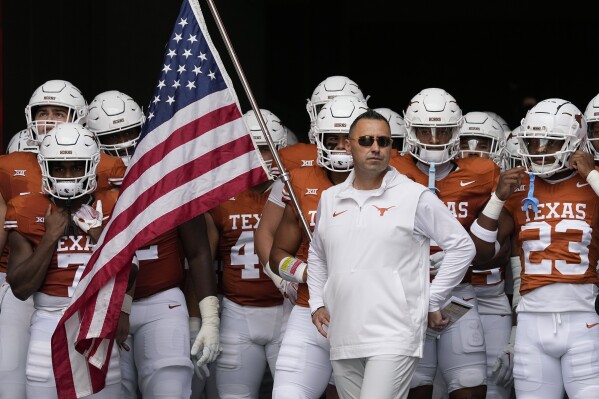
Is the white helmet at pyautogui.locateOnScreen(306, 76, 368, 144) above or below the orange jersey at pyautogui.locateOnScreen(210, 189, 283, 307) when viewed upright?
above

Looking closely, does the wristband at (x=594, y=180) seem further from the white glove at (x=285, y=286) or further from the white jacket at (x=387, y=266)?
the white glove at (x=285, y=286)

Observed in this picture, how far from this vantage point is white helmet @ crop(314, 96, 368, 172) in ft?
25.0

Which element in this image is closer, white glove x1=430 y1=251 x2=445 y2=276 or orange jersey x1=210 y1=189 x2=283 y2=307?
white glove x1=430 y1=251 x2=445 y2=276

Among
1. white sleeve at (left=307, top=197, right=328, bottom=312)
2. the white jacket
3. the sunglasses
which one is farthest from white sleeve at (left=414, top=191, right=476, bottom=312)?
white sleeve at (left=307, top=197, right=328, bottom=312)

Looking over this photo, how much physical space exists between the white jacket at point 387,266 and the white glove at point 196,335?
1544 millimetres

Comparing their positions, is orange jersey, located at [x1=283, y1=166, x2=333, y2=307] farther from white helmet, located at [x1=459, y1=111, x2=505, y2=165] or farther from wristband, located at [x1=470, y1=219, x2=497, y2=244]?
white helmet, located at [x1=459, y1=111, x2=505, y2=165]

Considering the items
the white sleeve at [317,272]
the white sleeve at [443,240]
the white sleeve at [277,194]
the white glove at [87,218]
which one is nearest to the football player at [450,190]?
the white sleeve at [277,194]

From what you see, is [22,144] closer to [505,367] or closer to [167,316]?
[167,316]

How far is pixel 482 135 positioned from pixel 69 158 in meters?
2.63

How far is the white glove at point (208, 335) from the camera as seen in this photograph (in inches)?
306

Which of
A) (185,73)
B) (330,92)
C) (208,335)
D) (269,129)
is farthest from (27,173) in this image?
(330,92)

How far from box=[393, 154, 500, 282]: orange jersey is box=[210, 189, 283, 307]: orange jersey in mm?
945

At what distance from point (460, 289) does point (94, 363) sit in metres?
1.87

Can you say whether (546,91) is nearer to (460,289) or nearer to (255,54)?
(255,54)
